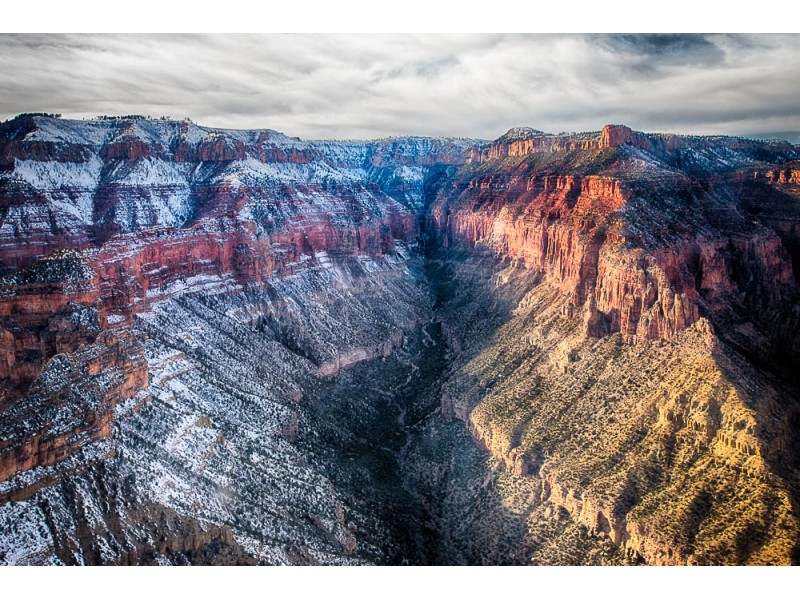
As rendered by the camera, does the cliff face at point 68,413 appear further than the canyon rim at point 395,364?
No

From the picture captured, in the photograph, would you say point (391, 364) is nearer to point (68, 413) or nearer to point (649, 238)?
point (649, 238)

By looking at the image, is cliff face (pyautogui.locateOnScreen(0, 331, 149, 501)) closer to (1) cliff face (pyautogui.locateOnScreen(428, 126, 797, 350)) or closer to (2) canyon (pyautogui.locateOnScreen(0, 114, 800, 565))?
(2) canyon (pyautogui.locateOnScreen(0, 114, 800, 565))

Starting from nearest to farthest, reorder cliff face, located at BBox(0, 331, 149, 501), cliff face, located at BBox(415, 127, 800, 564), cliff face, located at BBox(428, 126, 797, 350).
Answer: cliff face, located at BBox(0, 331, 149, 501) < cliff face, located at BBox(415, 127, 800, 564) < cliff face, located at BBox(428, 126, 797, 350)

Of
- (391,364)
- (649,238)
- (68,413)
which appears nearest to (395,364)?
(391,364)

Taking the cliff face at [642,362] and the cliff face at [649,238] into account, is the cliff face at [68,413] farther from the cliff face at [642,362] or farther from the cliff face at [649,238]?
the cliff face at [649,238]

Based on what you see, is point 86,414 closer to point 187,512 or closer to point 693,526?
point 187,512

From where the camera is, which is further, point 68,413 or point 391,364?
point 391,364

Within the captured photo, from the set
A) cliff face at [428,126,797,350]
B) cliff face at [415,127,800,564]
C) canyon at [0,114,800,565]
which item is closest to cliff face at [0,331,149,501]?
canyon at [0,114,800,565]

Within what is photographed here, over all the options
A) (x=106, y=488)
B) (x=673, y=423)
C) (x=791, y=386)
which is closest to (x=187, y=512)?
(x=106, y=488)

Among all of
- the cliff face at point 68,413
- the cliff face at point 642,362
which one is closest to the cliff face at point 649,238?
the cliff face at point 642,362
